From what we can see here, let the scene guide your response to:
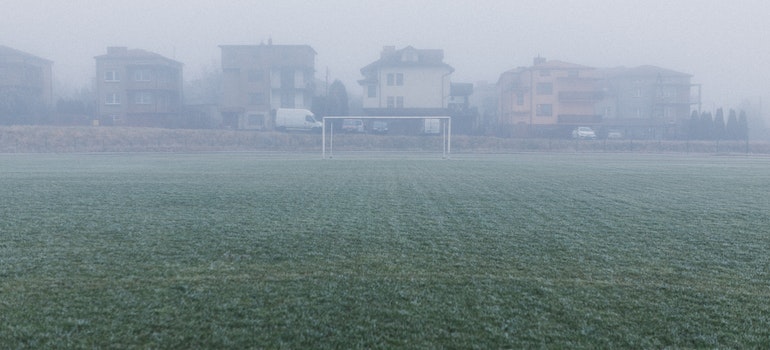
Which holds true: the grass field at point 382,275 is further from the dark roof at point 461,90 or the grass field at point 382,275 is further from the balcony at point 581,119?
the dark roof at point 461,90

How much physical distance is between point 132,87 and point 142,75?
1.64m

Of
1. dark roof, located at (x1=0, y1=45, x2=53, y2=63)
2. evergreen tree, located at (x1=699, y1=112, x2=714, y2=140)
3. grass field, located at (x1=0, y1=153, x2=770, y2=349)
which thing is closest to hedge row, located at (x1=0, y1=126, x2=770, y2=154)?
evergreen tree, located at (x1=699, y1=112, x2=714, y2=140)

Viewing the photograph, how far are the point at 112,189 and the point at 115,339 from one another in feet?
31.0

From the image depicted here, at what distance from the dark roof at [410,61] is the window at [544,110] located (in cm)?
1043

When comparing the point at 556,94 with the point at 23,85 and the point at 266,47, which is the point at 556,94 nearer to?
the point at 266,47

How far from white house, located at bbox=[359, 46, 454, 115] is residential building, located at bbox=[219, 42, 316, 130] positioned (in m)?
9.11

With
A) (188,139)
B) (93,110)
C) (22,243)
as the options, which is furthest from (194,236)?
(93,110)

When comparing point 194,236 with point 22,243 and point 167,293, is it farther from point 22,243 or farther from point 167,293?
point 167,293

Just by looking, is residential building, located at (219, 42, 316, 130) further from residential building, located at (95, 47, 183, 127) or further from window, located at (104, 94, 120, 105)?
window, located at (104, 94, 120, 105)

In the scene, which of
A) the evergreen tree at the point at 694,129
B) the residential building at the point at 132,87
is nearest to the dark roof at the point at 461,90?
the evergreen tree at the point at 694,129

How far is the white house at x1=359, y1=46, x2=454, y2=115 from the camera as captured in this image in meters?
57.8

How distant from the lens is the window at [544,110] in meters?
61.4

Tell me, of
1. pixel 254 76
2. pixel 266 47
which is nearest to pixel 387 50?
pixel 266 47

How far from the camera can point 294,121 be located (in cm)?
5084
